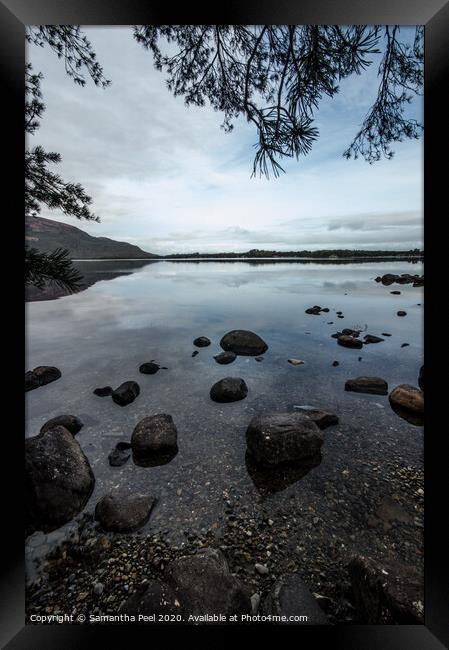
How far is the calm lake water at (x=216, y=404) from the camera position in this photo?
3.39 meters

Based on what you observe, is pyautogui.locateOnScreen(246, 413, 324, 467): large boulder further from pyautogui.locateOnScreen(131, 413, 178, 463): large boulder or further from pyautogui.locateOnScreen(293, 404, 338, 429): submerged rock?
pyautogui.locateOnScreen(131, 413, 178, 463): large boulder

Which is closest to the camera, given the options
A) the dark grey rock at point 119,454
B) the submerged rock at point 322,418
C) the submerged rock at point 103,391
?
the dark grey rock at point 119,454

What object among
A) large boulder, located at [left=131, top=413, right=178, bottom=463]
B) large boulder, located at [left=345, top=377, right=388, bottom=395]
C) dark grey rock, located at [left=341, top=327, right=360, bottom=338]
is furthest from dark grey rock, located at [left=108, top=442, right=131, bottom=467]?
dark grey rock, located at [left=341, top=327, right=360, bottom=338]

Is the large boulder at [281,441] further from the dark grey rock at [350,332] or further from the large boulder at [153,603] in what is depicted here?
the dark grey rock at [350,332]

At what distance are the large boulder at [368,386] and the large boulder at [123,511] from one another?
511cm

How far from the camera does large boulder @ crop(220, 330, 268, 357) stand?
8945 millimetres

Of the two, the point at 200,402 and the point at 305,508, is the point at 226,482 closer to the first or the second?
the point at 305,508

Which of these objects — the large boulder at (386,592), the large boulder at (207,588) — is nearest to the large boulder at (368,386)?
the large boulder at (386,592)

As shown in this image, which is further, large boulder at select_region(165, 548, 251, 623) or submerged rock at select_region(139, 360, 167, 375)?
submerged rock at select_region(139, 360, 167, 375)

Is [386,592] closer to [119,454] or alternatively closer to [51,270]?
[119,454]

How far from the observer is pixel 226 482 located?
11.9ft

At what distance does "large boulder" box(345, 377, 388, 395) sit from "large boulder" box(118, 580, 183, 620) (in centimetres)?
547

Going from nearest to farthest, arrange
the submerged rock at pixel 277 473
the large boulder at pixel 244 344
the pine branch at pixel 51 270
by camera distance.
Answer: the pine branch at pixel 51 270, the submerged rock at pixel 277 473, the large boulder at pixel 244 344
